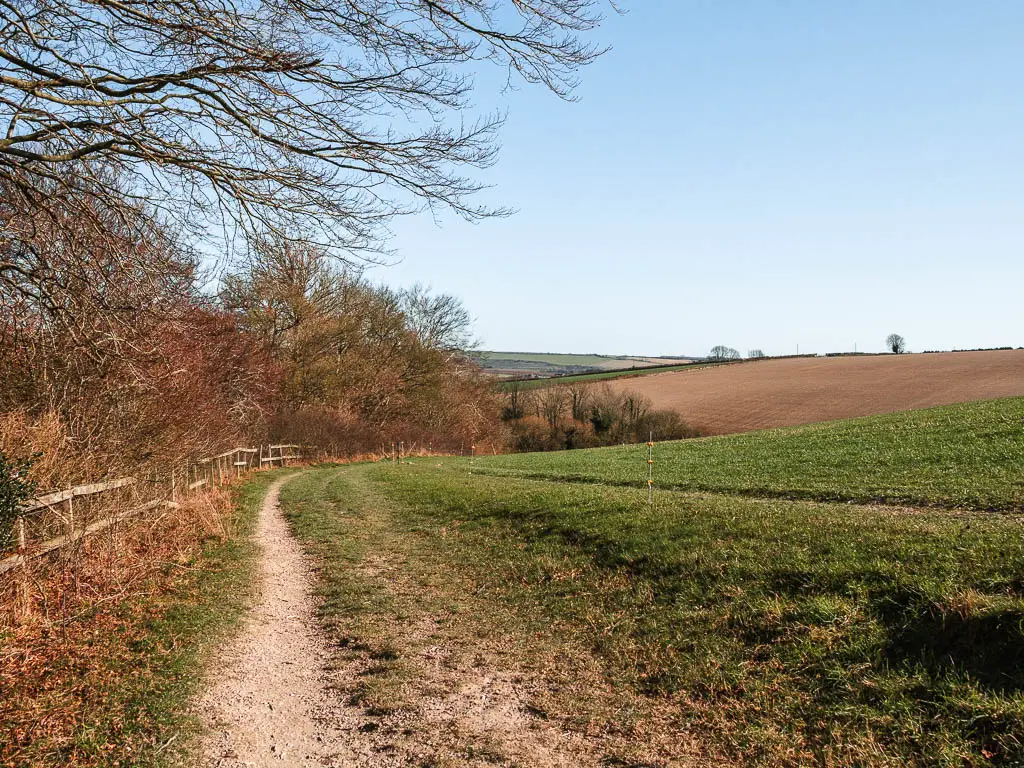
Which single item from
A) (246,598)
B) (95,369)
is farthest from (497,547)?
(95,369)

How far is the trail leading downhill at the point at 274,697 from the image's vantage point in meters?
4.78

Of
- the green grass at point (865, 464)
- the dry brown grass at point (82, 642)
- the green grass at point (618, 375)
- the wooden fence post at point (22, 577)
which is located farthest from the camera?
the green grass at point (618, 375)

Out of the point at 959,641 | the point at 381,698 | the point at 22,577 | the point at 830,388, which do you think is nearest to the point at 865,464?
the point at 959,641

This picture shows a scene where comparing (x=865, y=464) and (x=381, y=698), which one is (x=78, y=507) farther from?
(x=865, y=464)

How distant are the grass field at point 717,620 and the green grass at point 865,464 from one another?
0.22 meters

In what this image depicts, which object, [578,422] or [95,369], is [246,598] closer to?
[95,369]

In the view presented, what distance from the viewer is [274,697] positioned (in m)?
5.70

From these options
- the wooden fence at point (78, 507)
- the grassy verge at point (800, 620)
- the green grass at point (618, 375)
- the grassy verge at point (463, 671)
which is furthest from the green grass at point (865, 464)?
the green grass at point (618, 375)

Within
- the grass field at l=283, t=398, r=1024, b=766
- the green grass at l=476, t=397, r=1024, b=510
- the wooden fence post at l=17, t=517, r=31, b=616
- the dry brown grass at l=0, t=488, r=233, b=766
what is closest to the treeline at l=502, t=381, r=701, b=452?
the green grass at l=476, t=397, r=1024, b=510

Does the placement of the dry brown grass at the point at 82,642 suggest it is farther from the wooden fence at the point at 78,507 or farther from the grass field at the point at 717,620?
the grass field at the point at 717,620

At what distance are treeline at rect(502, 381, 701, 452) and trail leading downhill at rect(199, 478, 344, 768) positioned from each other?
1968 inches

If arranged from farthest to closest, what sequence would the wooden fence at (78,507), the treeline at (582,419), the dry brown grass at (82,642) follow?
the treeline at (582,419) → the wooden fence at (78,507) → the dry brown grass at (82,642)

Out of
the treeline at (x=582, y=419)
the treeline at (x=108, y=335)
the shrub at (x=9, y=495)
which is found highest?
the treeline at (x=108, y=335)

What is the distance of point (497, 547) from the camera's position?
11359mm
